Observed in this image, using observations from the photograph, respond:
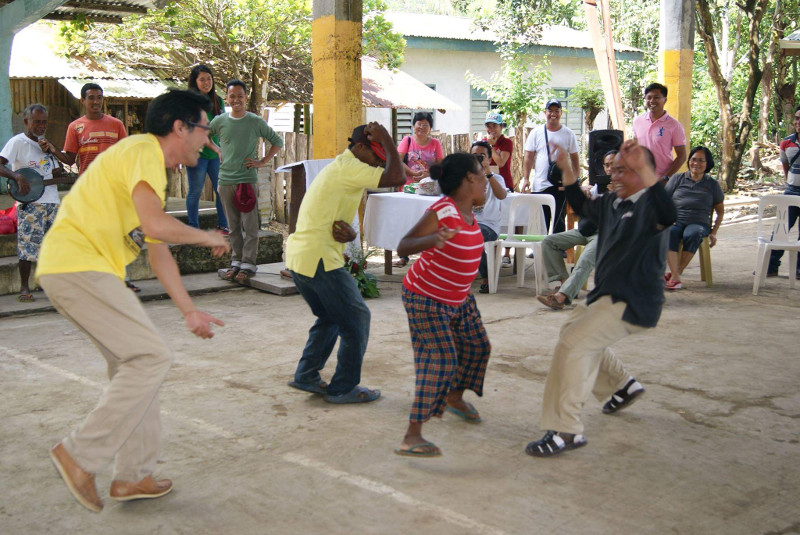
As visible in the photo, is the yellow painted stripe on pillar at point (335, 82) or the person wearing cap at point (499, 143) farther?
the person wearing cap at point (499, 143)

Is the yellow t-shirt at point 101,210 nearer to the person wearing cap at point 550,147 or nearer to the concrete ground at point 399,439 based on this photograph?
the concrete ground at point 399,439

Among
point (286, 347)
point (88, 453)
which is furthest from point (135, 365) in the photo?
point (286, 347)

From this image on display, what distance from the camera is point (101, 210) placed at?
344 centimetres

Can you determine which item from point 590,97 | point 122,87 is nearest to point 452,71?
point 590,97

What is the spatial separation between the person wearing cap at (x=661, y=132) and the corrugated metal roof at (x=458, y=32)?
13218mm

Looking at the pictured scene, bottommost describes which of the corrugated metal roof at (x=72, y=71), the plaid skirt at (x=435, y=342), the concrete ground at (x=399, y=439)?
the concrete ground at (x=399, y=439)

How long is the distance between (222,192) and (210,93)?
1066mm

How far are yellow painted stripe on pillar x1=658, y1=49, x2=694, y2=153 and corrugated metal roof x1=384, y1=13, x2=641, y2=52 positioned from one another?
9.05m

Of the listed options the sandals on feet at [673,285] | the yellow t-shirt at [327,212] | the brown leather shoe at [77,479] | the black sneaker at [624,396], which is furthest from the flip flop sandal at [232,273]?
the brown leather shoe at [77,479]

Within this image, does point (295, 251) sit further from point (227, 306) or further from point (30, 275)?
point (30, 275)

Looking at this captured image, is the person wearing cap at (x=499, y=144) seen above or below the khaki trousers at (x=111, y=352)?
above

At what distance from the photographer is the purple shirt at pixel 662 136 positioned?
8922 mm

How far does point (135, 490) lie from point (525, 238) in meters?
6.02

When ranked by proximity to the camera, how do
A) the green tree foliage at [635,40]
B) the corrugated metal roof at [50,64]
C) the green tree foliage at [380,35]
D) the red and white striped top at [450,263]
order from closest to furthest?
the red and white striped top at [450,263] < the corrugated metal roof at [50,64] < the green tree foliage at [380,35] < the green tree foliage at [635,40]
